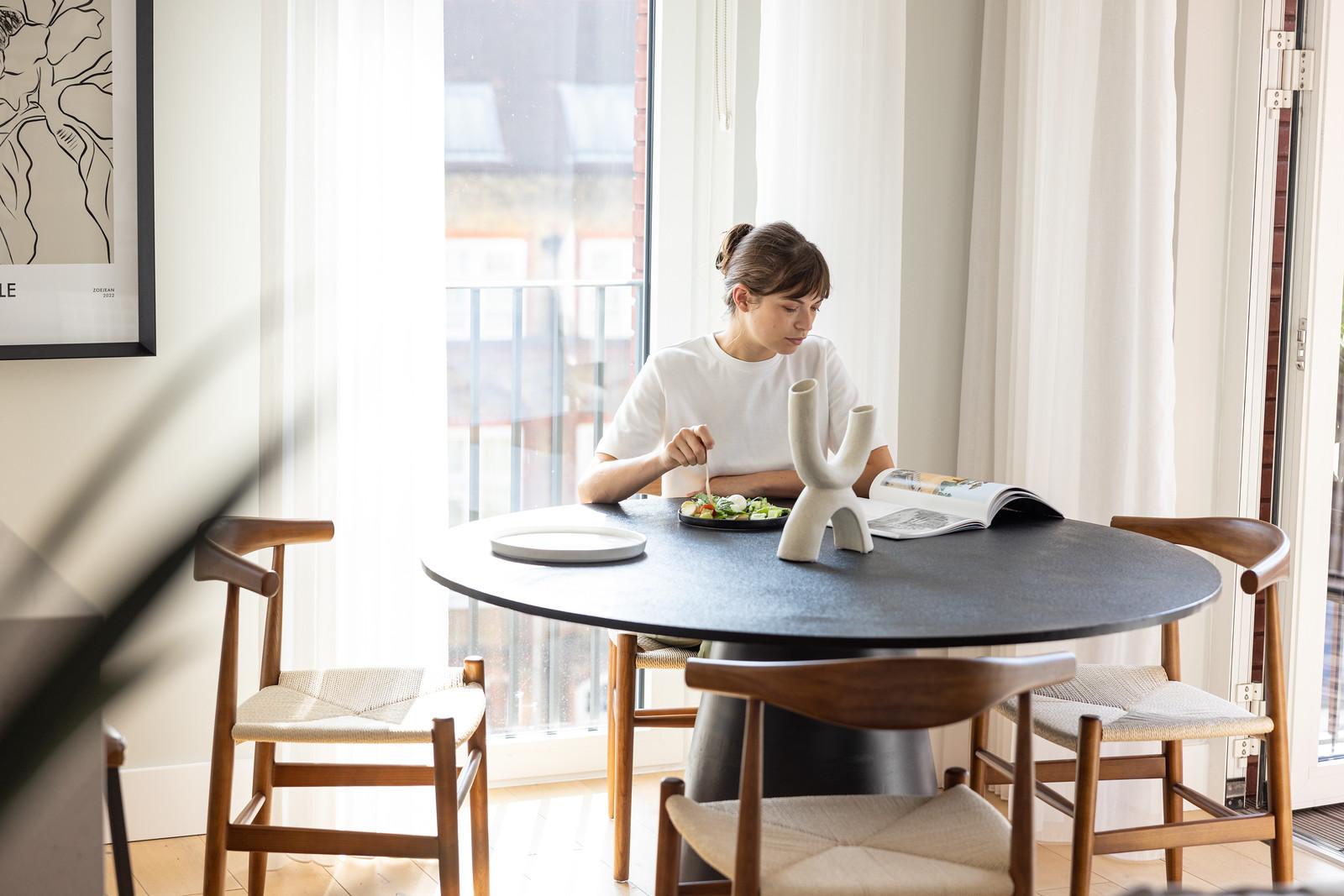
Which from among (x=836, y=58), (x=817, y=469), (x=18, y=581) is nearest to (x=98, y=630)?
(x=18, y=581)

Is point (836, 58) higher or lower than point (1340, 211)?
higher

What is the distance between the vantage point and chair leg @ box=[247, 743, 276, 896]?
85.6 inches

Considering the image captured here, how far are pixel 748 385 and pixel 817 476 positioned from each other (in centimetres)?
77

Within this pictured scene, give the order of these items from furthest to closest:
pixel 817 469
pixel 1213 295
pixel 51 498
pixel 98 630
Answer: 1. pixel 1213 295
2. pixel 51 498
3. pixel 817 469
4. pixel 98 630

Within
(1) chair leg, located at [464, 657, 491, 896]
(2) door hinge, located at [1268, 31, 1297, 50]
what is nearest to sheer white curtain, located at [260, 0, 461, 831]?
(1) chair leg, located at [464, 657, 491, 896]

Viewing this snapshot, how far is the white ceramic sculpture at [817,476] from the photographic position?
69.5 inches

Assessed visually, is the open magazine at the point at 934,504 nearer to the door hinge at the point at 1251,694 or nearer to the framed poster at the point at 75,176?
the door hinge at the point at 1251,694

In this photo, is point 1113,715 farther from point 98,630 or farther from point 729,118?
point 98,630

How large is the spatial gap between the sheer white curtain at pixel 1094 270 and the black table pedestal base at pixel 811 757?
3.12ft

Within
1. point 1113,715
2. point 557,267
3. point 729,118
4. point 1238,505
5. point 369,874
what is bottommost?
point 369,874

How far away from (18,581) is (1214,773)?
3.21 m

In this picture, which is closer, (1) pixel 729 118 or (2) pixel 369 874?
(2) pixel 369 874

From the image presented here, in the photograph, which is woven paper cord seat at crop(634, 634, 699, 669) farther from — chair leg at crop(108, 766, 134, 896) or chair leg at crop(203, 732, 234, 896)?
chair leg at crop(108, 766, 134, 896)

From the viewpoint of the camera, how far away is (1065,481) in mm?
2842
